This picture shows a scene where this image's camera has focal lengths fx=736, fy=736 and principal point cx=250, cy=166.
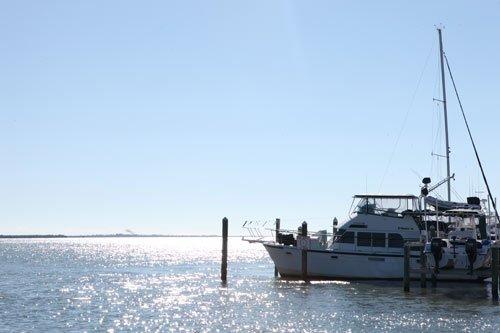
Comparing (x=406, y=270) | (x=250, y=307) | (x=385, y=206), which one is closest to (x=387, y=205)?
(x=385, y=206)

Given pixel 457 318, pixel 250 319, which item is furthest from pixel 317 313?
→ pixel 457 318

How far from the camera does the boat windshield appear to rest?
4650 centimetres

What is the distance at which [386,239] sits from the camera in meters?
45.8

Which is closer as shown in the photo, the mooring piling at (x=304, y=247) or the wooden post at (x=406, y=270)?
the wooden post at (x=406, y=270)

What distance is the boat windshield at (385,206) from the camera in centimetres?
4650

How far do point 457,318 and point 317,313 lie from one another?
6100 mm

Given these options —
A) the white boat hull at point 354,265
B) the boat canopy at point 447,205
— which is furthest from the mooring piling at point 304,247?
the boat canopy at point 447,205

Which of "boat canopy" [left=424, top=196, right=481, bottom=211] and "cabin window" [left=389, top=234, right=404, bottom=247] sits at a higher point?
"boat canopy" [left=424, top=196, right=481, bottom=211]

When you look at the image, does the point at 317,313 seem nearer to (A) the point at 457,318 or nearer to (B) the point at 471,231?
(A) the point at 457,318

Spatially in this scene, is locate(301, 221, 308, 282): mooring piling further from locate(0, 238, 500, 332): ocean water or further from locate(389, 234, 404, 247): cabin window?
locate(389, 234, 404, 247): cabin window

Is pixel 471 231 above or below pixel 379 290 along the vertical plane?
above

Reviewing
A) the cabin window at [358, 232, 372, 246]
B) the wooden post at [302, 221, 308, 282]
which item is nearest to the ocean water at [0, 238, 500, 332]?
the wooden post at [302, 221, 308, 282]

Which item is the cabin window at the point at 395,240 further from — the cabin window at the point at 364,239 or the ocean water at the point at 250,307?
the ocean water at the point at 250,307

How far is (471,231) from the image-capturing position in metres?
45.9
